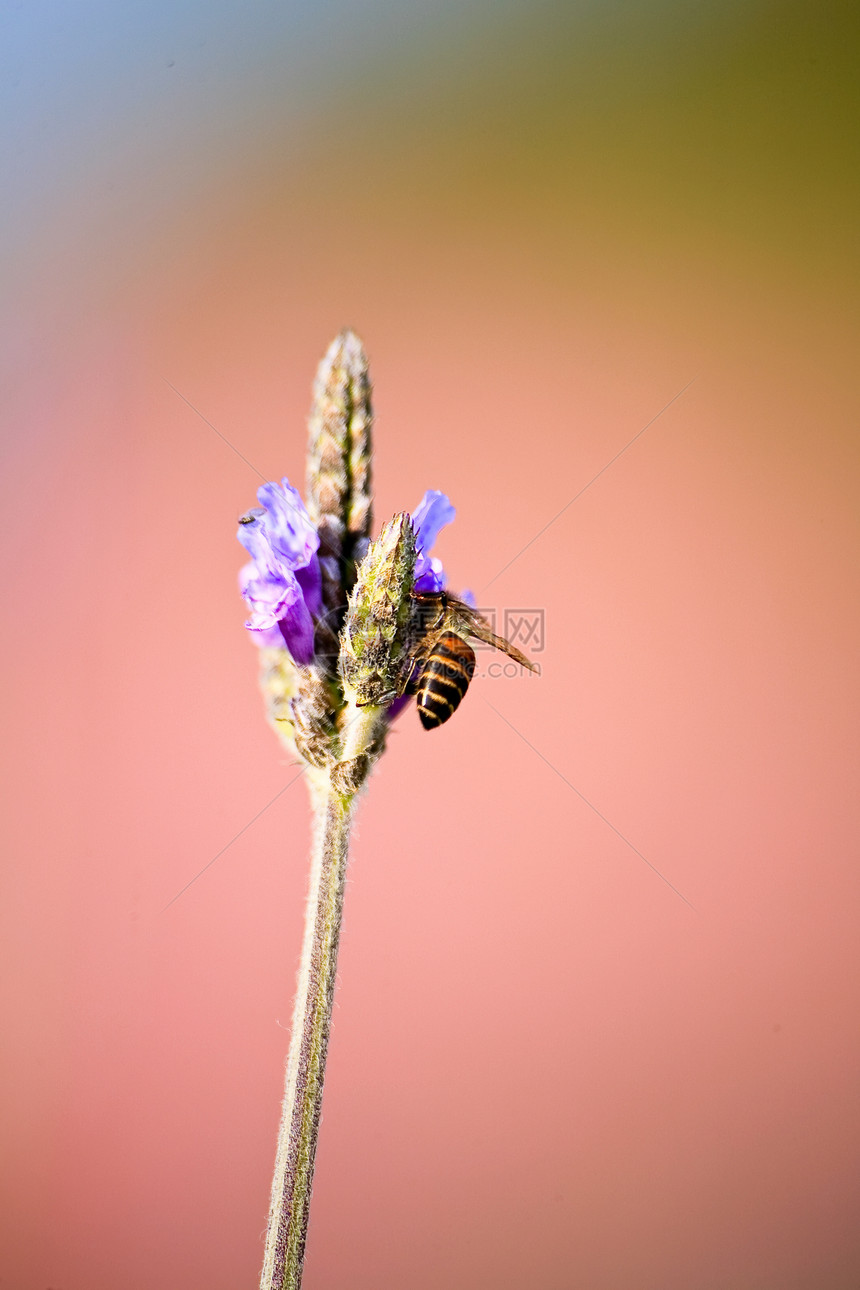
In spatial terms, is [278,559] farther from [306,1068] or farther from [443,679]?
[306,1068]

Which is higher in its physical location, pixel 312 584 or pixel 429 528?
pixel 429 528

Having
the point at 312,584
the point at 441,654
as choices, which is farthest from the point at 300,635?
the point at 441,654

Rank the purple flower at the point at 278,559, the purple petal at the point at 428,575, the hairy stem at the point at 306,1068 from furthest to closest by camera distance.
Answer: the purple petal at the point at 428,575, the purple flower at the point at 278,559, the hairy stem at the point at 306,1068

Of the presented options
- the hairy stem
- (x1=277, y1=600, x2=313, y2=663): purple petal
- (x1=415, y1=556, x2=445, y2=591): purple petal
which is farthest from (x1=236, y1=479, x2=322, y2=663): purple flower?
the hairy stem

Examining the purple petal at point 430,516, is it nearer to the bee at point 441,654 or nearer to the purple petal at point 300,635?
the bee at point 441,654

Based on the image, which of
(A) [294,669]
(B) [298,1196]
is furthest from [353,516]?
(B) [298,1196]

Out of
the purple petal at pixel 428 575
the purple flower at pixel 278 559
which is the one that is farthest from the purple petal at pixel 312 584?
the purple petal at pixel 428 575

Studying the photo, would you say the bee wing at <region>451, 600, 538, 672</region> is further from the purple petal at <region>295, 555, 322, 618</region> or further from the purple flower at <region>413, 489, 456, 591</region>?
the purple petal at <region>295, 555, 322, 618</region>

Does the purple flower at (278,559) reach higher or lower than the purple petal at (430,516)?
lower
